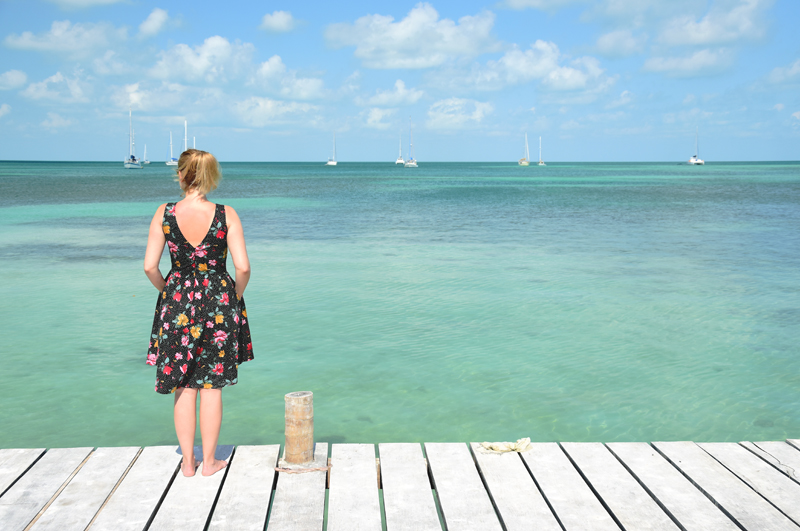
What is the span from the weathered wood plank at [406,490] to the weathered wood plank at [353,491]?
0.06m

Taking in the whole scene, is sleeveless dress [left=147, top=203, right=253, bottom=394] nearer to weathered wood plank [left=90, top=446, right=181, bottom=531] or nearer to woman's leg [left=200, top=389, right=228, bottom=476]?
woman's leg [left=200, top=389, right=228, bottom=476]

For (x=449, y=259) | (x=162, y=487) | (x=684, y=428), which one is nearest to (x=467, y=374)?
(x=684, y=428)

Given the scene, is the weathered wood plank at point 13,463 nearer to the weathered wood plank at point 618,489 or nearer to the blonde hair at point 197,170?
the blonde hair at point 197,170

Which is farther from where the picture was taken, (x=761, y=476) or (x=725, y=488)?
(x=761, y=476)

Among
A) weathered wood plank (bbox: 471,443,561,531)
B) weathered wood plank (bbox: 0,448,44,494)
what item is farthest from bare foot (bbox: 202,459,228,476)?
weathered wood plank (bbox: 471,443,561,531)

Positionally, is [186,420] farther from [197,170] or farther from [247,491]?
[197,170]

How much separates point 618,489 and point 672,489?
29 cm

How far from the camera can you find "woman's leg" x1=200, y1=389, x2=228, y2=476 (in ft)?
12.1

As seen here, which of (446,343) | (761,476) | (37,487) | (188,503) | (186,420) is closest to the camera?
(188,503)

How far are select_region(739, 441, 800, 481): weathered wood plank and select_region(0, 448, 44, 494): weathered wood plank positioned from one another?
4.31 m

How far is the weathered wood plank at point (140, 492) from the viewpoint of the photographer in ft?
10.7

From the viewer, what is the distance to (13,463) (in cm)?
385

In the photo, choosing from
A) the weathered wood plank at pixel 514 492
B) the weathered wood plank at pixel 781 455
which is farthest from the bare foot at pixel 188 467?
the weathered wood plank at pixel 781 455

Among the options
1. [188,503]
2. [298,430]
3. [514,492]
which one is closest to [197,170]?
[298,430]
